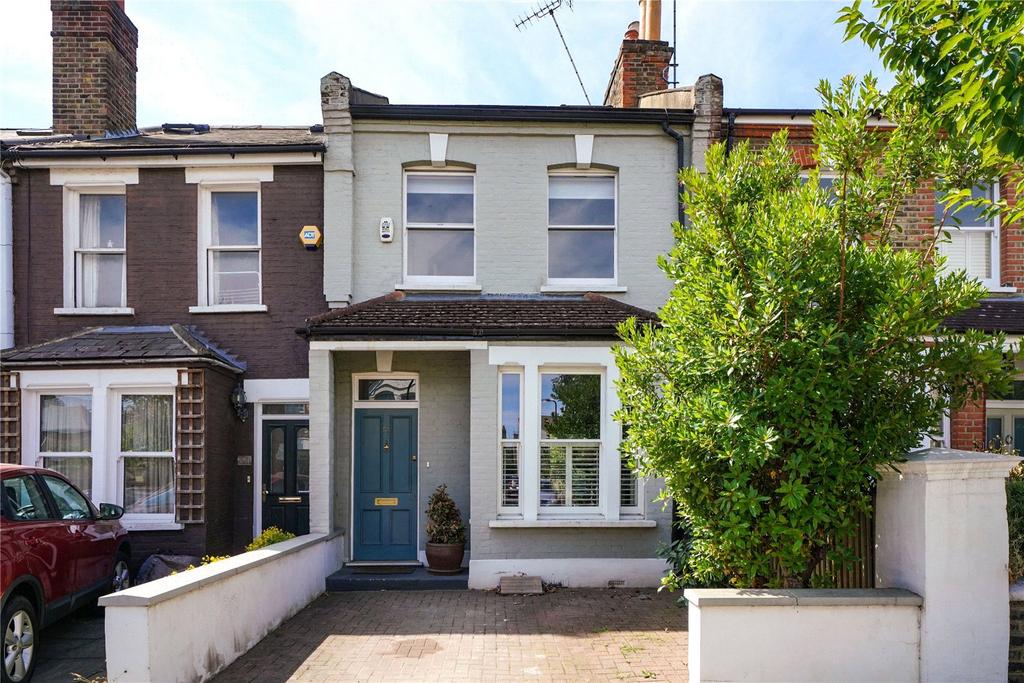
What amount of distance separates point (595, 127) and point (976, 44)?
6.27m

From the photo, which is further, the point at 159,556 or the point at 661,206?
the point at 661,206

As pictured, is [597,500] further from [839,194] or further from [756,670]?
[839,194]

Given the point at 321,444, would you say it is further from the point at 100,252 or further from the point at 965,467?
the point at 965,467

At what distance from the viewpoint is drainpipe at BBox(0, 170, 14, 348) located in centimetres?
1034

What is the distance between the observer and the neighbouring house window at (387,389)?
10203 millimetres

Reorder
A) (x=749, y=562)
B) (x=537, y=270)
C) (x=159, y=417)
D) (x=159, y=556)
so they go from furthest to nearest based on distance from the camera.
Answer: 1. (x=537, y=270)
2. (x=159, y=417)
3. (x=159, y=556)
4. (x=749, y=562)

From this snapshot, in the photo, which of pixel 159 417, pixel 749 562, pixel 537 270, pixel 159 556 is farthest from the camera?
pixel 537 270

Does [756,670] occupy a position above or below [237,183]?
below

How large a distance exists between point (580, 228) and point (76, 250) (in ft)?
→ 26.2

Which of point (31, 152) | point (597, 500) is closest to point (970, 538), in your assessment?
point (597, 500)

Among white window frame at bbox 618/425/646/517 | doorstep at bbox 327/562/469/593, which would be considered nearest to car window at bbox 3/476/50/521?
doorstep at bbox 327/562/469/593

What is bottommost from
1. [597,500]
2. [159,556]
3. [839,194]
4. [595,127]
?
[159,556]

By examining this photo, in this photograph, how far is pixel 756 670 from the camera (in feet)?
15.7

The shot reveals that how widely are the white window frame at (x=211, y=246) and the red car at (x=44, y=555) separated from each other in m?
3.68
